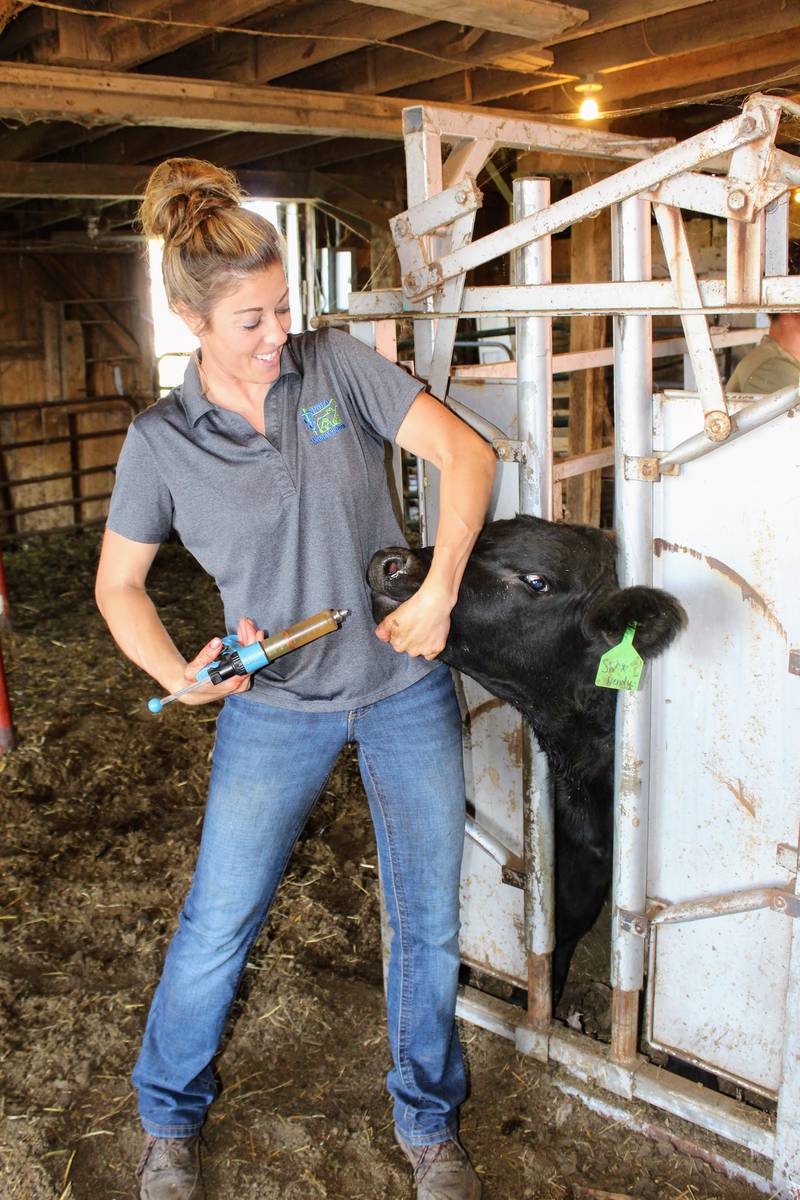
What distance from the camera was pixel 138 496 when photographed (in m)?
2.39

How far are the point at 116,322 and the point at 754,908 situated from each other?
11.1 metres

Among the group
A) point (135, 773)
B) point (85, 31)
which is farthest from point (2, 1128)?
point (85, 31)

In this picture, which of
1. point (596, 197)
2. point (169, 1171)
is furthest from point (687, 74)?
point (169, 1171)

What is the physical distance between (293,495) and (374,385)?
30 centimetres

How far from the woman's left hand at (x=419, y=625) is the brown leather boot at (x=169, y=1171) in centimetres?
143

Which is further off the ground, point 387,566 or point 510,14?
point 510,14

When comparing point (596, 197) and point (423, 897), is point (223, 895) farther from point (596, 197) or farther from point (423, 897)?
point (596, 197)

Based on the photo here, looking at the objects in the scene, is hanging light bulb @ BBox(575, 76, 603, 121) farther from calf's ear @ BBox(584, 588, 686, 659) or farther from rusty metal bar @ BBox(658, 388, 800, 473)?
calf's ear @ BBox(584, 588, 686, 659)

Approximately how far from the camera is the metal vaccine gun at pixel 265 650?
2254 millimetres

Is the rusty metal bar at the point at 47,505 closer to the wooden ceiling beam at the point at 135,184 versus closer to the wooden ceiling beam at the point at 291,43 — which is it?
the wooden ceiling beam at the point at 135,184

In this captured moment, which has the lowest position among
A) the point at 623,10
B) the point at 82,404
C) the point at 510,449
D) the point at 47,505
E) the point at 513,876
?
the point at 513,876

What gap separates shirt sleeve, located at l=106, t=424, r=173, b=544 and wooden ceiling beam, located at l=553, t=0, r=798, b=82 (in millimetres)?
3655

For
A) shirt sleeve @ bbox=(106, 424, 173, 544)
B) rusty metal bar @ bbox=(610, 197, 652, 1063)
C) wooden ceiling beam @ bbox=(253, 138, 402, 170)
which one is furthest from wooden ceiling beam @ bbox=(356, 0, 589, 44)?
wooden ceiling beam @ bbox=(253, 138, 402, 170)

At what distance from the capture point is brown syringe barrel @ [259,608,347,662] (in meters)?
2.25
